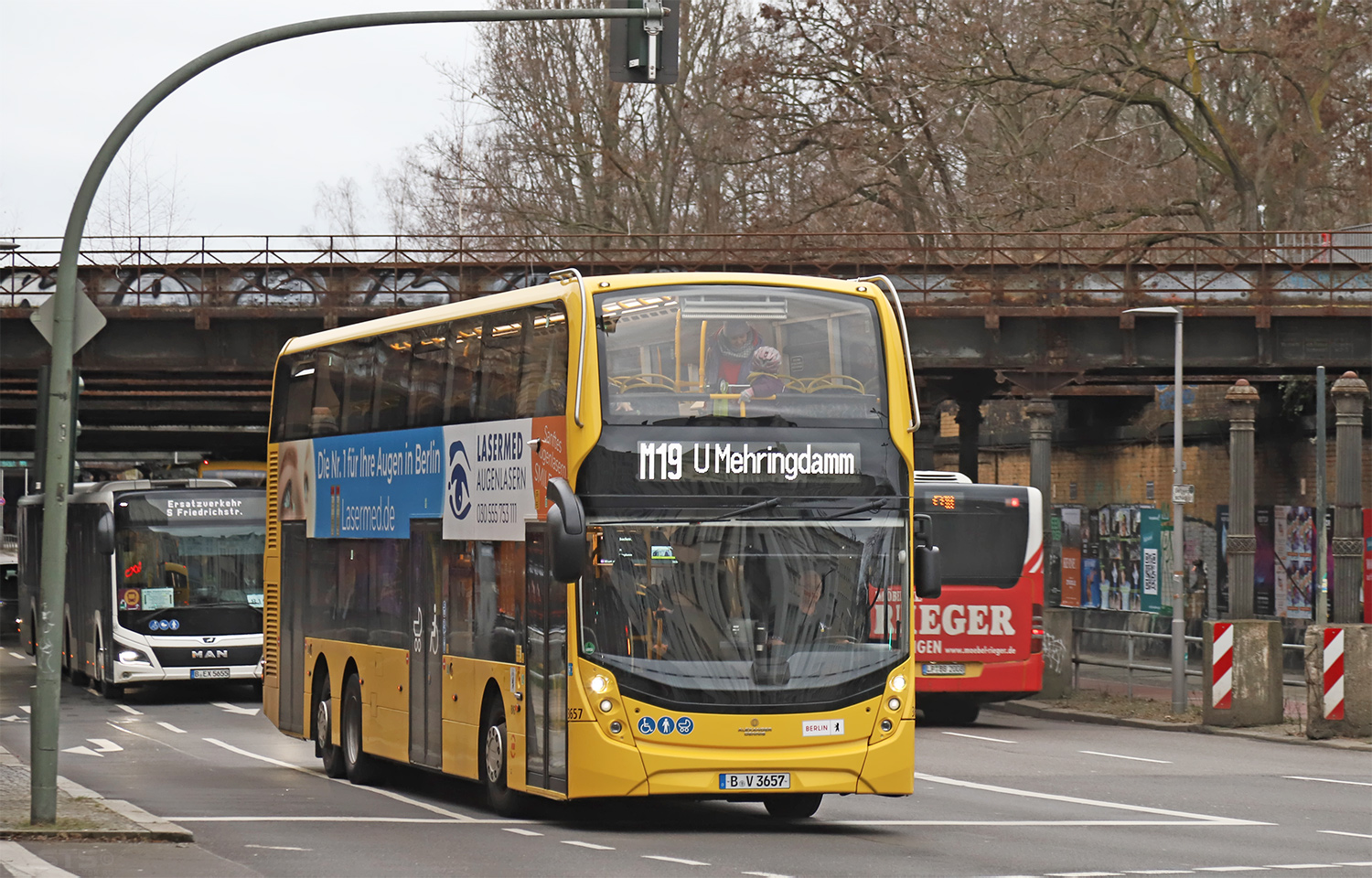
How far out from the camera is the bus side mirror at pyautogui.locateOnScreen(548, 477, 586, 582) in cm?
1312

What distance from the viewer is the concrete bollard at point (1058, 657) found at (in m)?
28.8

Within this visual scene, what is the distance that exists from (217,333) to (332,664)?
65.7 ft

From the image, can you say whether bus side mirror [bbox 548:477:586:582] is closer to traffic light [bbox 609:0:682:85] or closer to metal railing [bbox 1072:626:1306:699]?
traffic light [bbox 609:0:682:85]

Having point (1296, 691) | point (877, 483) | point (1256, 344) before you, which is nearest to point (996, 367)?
point (1256, 344)

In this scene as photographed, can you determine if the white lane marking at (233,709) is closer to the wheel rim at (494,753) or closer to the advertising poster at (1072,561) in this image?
the wheel rim at (494,753)

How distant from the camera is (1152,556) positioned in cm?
3859

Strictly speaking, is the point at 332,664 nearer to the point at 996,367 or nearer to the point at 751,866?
the point at 751,866

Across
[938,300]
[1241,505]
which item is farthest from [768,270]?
[1241,505]

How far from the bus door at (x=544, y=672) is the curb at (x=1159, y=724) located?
1139cm

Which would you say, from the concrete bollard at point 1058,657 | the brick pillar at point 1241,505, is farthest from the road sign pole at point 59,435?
the concrete bollard at point 1058,657

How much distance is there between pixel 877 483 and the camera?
14234 mm

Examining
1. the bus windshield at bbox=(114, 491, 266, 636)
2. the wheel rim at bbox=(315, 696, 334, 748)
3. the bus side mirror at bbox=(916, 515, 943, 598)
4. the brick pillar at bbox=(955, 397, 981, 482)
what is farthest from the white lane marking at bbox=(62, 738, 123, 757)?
the brick pillar at bbox=(955, 397, 981, 482)

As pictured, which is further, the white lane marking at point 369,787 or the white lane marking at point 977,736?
the white lane marking at point 977,736

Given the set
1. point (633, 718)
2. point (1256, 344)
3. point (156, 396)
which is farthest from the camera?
point (156, 396)
